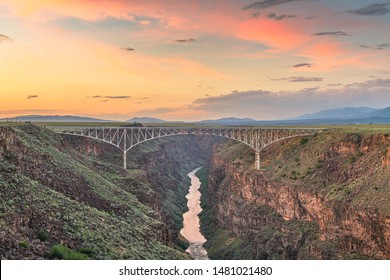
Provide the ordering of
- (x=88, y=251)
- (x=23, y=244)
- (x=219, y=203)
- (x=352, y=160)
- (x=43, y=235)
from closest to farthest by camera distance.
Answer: (x=23, y=244)
(x=43, y=235)
(x=88, y=251)
(x=352, y=160)
(x=219, y=203)

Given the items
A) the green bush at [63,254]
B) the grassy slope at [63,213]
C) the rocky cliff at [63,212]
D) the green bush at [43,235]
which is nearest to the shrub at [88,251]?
the rocky cliff at [63,212]

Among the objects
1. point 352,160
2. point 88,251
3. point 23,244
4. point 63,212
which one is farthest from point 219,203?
point 23,244

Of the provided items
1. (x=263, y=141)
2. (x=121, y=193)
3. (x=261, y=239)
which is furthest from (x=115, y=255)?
(x=263, y=141)

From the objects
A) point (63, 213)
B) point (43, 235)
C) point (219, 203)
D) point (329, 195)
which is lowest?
point (219, 203)

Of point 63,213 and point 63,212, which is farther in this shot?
point 63,212

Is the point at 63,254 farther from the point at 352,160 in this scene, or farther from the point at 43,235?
the point at 352,160

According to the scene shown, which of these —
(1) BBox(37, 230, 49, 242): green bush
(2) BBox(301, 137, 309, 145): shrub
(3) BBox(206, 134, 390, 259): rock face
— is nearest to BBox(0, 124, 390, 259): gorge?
(1) BBox(37, 230, 49, 242): green bush
